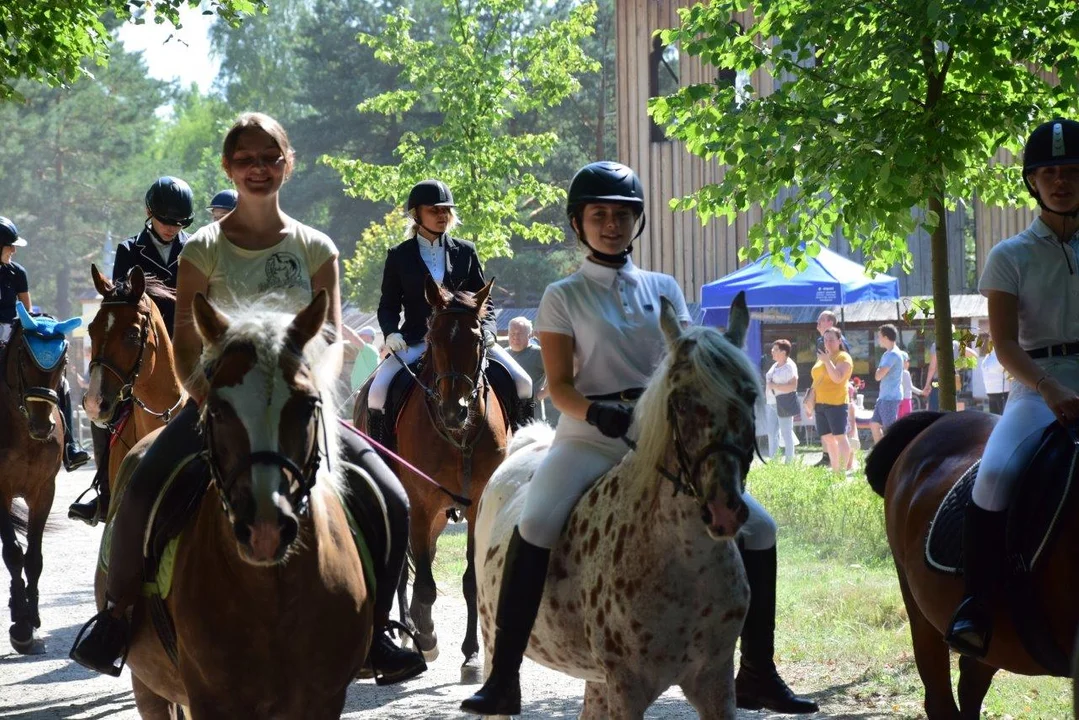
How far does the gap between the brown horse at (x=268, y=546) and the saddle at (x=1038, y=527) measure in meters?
2.82

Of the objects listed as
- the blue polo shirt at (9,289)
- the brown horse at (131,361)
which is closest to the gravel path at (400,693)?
the brown horse at (131,361)

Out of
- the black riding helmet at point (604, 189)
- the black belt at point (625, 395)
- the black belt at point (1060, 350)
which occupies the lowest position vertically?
the black belt at point (625, 395)

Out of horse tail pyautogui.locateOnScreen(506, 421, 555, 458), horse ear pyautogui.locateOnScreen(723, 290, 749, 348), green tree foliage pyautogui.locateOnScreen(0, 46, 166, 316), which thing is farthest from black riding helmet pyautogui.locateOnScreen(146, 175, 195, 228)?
green tree foliage pyautogui.locateOnScreen(0, 46, 166, 316)

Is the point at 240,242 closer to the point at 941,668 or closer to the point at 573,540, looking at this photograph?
the point at 573,540

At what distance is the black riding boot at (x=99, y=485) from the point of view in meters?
9.42

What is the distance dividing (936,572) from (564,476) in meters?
2.14

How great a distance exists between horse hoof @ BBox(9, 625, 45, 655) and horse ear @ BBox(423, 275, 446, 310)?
411 cm

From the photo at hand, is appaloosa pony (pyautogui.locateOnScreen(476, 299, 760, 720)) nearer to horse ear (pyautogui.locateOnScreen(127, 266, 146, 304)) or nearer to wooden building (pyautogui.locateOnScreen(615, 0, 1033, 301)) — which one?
horse ear (pyautogui.locateOnScreen(127, 266, 146, 304))

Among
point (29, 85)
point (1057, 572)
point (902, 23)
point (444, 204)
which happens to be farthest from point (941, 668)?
point (29, 85)

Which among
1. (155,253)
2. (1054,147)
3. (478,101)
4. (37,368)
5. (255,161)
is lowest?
(37,368)

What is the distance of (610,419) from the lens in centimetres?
488

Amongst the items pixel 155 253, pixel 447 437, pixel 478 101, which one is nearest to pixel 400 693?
pixel 447 437

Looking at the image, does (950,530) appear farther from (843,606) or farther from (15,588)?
(15,588)

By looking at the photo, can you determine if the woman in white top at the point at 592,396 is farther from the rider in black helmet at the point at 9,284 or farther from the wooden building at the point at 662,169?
the wooden building at the point at 662,169
